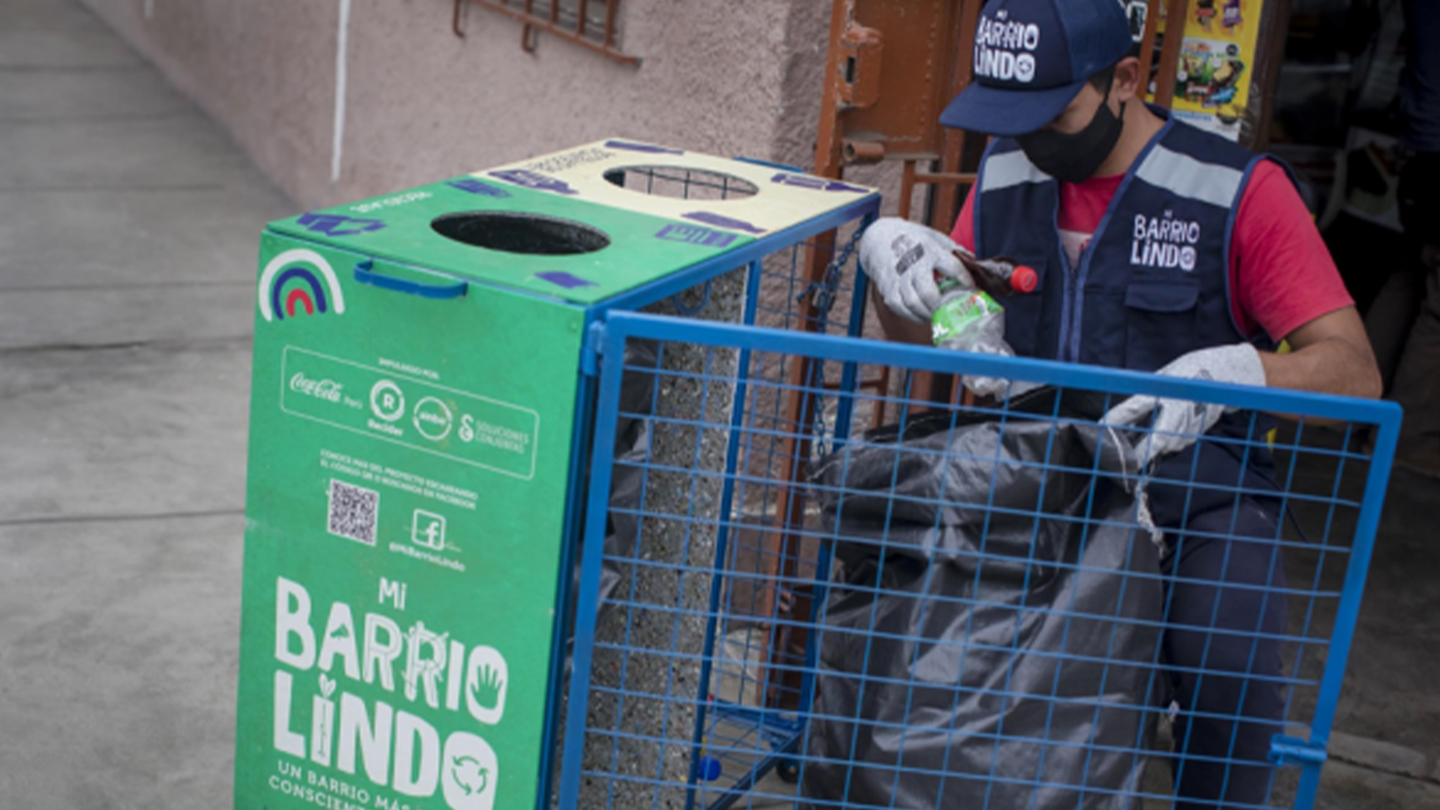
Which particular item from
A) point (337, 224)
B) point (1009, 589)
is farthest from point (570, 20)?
point (1009, 589)

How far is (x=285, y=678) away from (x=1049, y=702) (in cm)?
111

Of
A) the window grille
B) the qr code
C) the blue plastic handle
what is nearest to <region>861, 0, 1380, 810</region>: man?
the blue plastic handle

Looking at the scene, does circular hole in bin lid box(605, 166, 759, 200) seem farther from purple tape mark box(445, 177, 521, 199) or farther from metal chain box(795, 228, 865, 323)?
purple tape mark box(445, 177, 521, 199)

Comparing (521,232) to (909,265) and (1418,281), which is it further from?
(1418,281)

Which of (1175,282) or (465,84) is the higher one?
(465,84)

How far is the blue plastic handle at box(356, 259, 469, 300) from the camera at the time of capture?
1911 mm

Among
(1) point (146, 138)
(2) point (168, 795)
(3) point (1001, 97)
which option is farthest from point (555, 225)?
(1) point (146, 138)

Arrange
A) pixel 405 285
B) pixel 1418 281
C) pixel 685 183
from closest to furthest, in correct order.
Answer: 1. pixel 405 285
2. pixel 685 183
3. pixel 1418 281

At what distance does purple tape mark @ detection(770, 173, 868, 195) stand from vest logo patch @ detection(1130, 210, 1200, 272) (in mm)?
527

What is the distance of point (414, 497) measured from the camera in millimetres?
2020

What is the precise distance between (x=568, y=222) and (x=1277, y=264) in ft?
→ 3.73

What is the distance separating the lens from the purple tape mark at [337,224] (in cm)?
205

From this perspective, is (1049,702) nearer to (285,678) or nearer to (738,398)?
(738,398)

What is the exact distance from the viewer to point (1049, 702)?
6.82ft
